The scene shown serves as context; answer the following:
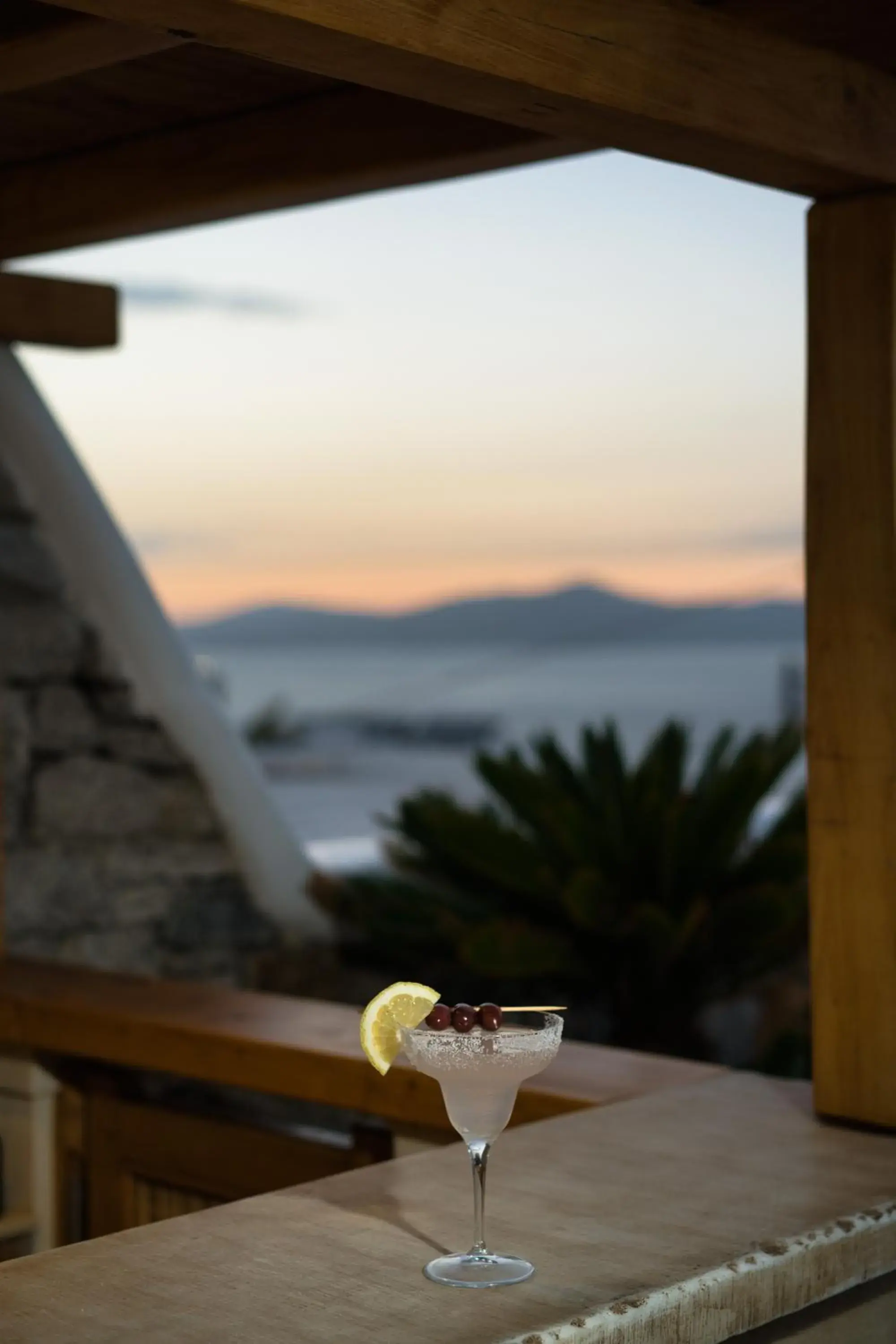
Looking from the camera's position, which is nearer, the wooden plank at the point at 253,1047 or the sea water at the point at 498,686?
the wooden plank at the point at 253,1047

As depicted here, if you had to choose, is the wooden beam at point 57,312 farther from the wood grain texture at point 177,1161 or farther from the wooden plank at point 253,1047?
the wood grain texture at point 177,1161

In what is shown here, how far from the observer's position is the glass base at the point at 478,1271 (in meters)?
1.58

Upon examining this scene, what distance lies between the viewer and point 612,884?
16.5 feet

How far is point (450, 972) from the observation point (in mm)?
5324

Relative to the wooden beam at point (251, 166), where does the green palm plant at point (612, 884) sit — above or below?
below

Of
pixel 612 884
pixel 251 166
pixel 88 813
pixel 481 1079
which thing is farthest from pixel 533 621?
pixel 481 1079

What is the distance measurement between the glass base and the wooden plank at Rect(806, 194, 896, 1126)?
716mm

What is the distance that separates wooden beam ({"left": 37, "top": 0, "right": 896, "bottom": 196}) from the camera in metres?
1.49

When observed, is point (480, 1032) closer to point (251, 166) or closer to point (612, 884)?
point (251, 166)

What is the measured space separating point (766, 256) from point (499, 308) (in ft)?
4.28

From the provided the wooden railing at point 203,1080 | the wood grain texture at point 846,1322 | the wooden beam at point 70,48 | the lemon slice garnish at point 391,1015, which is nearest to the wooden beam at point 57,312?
the wooden railing at point 203,1080

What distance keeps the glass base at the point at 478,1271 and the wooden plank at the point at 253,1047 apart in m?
0.69

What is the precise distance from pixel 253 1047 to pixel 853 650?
1.06 metres

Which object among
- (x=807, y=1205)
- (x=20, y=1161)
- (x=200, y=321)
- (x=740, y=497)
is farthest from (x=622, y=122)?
(x=740, y=497)
